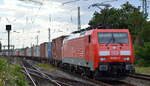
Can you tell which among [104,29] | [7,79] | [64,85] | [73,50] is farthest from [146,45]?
[7,79]

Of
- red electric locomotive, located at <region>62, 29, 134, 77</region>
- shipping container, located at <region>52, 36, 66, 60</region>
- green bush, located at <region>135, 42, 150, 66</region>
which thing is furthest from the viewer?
shipping container, located at <region>52, 36, 66, 60</region>

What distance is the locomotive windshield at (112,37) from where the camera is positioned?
21078 mm

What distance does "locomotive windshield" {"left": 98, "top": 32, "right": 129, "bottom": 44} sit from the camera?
21.1 meters

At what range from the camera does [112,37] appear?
21.2 metres

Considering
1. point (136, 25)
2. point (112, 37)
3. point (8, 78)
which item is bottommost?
point (8, 78)

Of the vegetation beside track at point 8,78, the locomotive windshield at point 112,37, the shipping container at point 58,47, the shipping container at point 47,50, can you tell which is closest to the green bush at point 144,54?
the shipping container at point 58,47

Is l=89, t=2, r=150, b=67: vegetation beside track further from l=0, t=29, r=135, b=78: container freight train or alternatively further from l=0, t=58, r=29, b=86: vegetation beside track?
l=0, t=58, r=29, b=86: vegetation beside track

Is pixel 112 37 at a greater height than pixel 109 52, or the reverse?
pixel 112 37

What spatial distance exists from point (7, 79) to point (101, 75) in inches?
276

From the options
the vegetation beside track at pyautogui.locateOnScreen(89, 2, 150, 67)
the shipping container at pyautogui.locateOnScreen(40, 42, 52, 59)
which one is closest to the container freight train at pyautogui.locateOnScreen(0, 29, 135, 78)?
the vegetation beside track at pyautogui.locateOnScreen(89, 2, 150, 67)

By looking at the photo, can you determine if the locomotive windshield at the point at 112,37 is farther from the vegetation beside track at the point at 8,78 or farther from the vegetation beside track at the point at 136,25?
the vegetation beside track at the point at 8,78

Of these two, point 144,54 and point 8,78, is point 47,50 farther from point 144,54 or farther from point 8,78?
point 8,78

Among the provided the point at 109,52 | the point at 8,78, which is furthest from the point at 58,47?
the point at 8,78

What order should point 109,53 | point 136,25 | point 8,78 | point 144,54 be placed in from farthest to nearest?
point 136,25 → point 144,54 → point 109,53 → point 8,78
